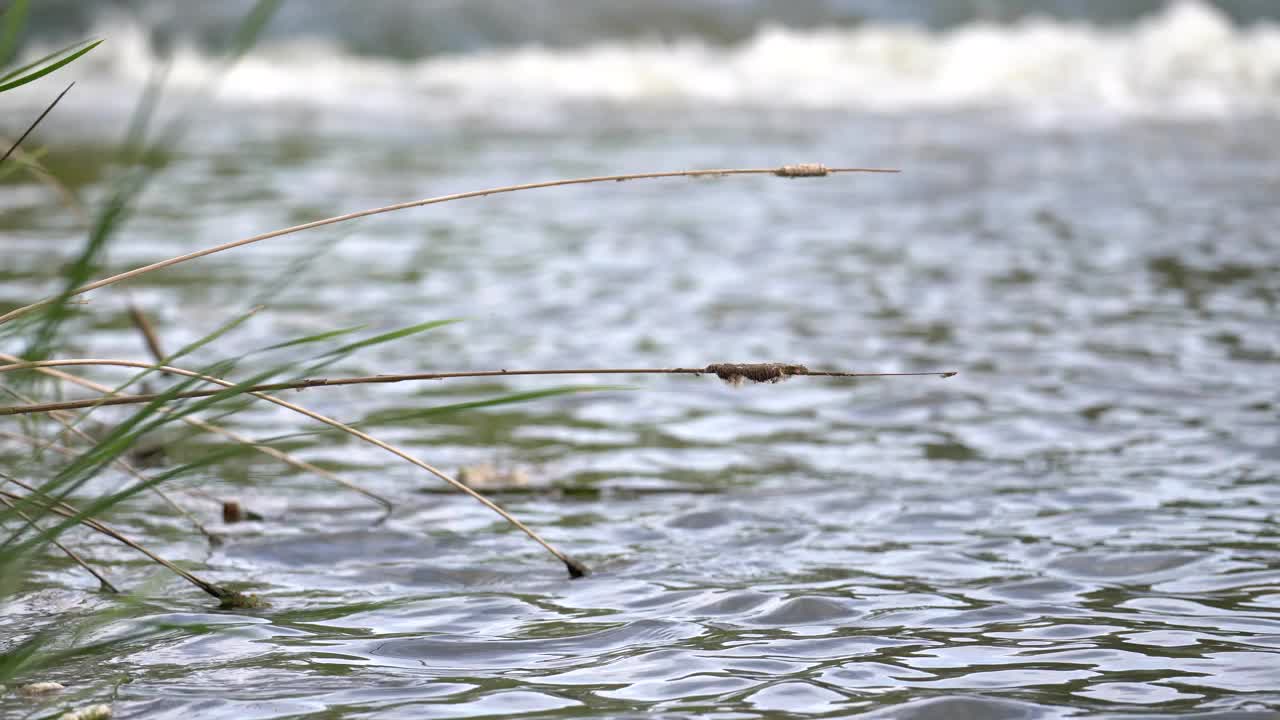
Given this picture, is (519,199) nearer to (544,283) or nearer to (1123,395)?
(544,283)

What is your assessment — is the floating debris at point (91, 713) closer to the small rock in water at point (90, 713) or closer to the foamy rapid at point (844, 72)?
the small rock in water at point (90, 713)

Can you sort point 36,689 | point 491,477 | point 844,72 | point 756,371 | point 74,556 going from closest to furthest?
point 756,371, point 36,689, point 74,556, point 491,477, point 844,72

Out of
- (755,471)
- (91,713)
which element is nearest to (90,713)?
(91,713)

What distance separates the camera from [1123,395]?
4.77 metres

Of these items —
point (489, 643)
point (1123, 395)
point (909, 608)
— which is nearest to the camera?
point (489, 643)

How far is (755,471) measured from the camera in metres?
4.05

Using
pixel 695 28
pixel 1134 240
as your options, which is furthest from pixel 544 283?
pixel 695 28

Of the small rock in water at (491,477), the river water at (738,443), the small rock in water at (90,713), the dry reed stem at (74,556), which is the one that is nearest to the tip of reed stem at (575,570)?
the river water at (738,443)

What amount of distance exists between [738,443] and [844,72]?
15001mm

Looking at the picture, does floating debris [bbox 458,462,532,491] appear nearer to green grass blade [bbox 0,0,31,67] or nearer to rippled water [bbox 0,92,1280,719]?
rippled water [bbox 0,92,1280,719]

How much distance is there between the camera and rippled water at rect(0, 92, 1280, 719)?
2510mm

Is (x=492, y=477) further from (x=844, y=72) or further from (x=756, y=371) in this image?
(x=844, y=72)

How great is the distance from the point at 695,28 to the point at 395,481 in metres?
17.2

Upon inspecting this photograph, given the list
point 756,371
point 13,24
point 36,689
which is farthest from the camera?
point 36,689
